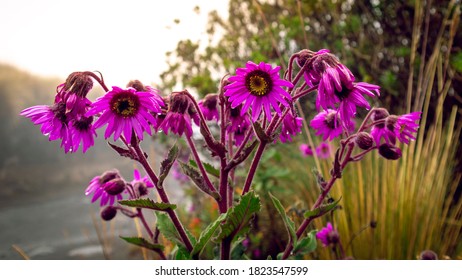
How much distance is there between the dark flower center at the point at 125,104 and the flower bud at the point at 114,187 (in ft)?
0.60

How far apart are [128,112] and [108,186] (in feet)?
0.64

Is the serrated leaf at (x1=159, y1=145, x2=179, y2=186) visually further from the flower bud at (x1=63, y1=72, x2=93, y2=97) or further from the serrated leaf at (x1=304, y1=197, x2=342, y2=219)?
the serrated leaf at (x1=304, y1=197, x2=342, y2=219)

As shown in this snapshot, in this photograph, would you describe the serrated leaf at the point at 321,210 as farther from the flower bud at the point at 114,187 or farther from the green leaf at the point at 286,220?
the flower bud at the point at 114,187

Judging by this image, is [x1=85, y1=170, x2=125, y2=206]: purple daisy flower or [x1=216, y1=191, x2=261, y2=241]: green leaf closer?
[x1=216, y1=191, x2=261, y2=241]: green leaf

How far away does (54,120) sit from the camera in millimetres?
716

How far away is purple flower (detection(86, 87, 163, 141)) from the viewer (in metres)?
0.68

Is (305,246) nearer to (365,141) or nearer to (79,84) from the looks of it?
(365,141)

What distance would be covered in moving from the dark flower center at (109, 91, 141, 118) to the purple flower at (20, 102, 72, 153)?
9 centimetres

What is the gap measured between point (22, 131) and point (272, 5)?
2958 mm

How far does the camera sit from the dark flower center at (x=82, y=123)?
72 cm

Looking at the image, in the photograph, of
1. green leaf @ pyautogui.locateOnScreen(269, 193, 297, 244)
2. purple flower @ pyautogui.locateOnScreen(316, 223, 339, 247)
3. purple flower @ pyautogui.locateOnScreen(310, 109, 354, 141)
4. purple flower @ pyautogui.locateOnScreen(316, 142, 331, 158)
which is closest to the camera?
green leaf @ pyautogui.locateOnScreen(269, 193, 297, 244)

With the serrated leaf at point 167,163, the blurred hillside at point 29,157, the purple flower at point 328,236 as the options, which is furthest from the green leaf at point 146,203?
the blurred hillside at point 29,157

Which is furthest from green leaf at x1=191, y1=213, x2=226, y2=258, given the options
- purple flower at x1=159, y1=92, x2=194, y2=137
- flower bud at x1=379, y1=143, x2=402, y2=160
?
flower bud at x1=379, y1=143, x2=402, y2=160

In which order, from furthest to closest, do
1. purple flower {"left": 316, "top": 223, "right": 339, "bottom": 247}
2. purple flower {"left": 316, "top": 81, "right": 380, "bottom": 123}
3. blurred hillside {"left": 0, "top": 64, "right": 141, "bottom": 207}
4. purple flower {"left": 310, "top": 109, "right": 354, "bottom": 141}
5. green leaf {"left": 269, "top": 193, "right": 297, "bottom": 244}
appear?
blurred hillside {"left": 0, "top": 64, "right": 141, "bottom": 207}
purple flower {"left": 316, "top": 223, "right": 339, "bottom": 247}
purple flower {"left": 310, "top": 109, "right": 354, "bottom": 141}
green leaf {"left": 269, "top": 193, "right": 297, "bottom": 244}
purple flower {"left": 316, "top": 81, "right": 380, "bottom": 123}
